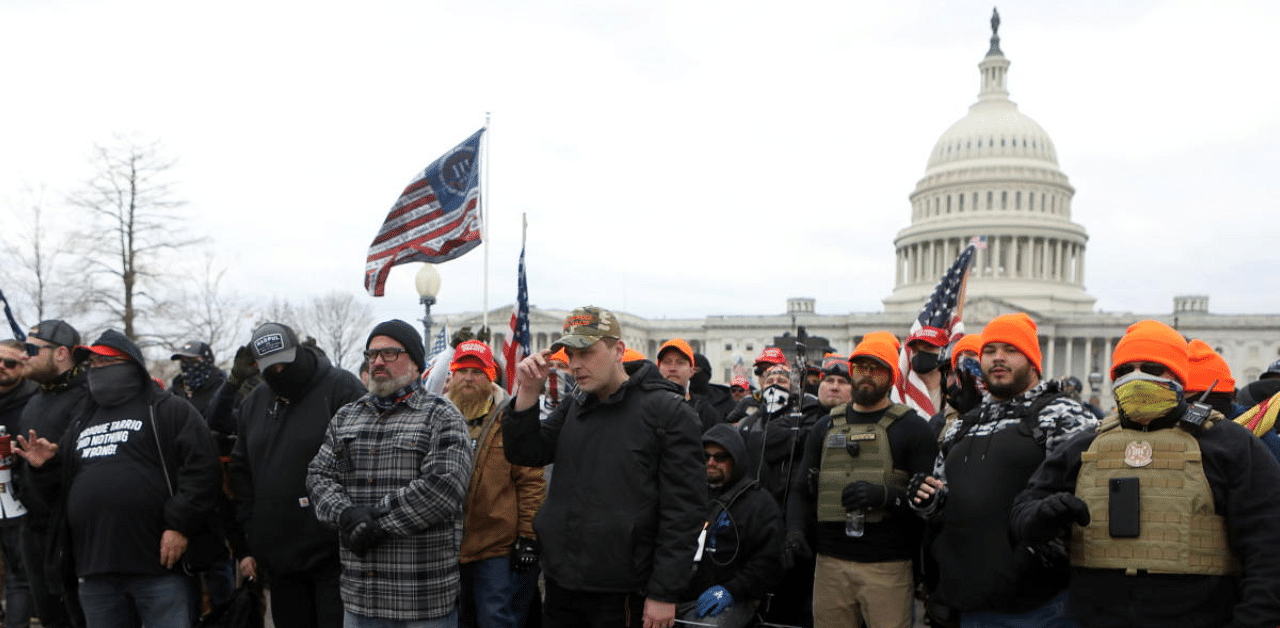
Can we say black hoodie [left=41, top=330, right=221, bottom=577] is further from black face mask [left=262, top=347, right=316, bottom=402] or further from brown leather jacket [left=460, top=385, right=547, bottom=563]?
brown leather jacket [left=460, top=385, right=547, bottom=563]

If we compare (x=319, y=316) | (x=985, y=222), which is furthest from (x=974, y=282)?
(x=319, y=316)

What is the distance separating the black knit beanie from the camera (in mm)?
5141

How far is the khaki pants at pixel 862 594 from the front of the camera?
5387mm

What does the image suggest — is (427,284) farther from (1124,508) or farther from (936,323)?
(1124,508)

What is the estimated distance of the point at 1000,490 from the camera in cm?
480

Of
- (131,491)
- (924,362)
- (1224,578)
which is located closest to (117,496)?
(131,491)

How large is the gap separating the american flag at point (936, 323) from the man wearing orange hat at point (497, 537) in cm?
378

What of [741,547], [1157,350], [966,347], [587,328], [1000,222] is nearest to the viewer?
[1157,350]

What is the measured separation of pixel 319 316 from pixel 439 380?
54373mm

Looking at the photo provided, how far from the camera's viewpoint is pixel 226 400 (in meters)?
7.46

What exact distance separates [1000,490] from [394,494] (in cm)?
299

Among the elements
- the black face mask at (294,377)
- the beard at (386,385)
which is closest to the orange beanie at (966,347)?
the beard at (386,385)

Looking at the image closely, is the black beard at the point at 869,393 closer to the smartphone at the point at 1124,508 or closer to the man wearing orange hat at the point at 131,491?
the smartphone at the point at 1124,508

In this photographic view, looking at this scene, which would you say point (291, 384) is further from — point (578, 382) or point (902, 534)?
point (902, 534)
